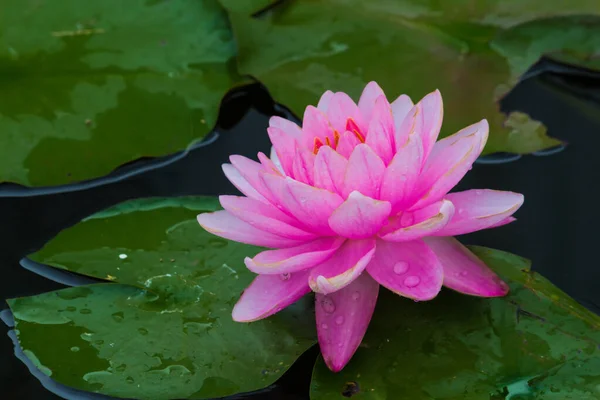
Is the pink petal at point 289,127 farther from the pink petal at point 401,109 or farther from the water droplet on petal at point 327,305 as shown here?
the water droplet on petal at point 327,305

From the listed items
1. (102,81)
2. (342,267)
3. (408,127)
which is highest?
(408,127)

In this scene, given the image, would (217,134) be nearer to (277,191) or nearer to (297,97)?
(297,97)

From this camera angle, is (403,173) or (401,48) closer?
(403,173)

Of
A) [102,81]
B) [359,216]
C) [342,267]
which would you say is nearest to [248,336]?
[342,267]

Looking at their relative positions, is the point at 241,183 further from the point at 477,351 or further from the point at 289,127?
the point at 477,351

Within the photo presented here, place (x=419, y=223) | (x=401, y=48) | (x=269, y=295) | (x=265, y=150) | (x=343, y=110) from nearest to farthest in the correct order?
(x=419, y=223) < (x=269, y=295) < (x=343, y=110) < (x=265, y=150) < (x=401, y=48)

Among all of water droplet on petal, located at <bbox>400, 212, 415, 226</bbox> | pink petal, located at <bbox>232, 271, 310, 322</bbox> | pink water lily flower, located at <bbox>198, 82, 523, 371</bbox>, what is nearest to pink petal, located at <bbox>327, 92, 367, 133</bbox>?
pink water lily flower, located at <bbox>198, 82, 523, 371</bbox>

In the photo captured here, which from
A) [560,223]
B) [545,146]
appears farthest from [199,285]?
[545,146]
